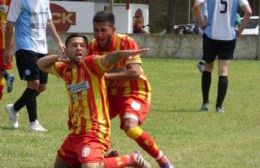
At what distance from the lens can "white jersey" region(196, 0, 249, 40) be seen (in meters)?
12.3

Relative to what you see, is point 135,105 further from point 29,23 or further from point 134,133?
point 29,23

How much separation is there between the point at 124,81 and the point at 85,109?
0.66m

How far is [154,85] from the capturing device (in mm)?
16812

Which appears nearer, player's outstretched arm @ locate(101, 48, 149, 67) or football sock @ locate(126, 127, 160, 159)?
player's outstretched arm @ locate(101, 48, 149, 67)

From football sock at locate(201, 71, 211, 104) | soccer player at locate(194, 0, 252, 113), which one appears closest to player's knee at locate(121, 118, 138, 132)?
soccer player at locate(194, 0, 252, 113)

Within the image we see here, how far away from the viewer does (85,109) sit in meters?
6.92

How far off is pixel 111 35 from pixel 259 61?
20200mm

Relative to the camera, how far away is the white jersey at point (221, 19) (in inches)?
486

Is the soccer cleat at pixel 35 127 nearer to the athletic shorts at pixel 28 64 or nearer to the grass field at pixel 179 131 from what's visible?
the grass field at pixel 179 131

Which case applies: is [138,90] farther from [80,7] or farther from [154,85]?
[80,7]

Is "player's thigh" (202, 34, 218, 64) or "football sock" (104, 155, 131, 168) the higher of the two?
"football sock" (104, 155, 131, 168)

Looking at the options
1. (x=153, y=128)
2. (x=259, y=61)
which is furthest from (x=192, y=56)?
(x=153, y=128)

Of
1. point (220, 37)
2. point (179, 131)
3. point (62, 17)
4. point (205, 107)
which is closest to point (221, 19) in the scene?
point (220, 37)

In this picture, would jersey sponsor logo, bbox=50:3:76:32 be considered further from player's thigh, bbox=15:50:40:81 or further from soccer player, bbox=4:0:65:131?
player's thigh, bbox=15:50:40:81
